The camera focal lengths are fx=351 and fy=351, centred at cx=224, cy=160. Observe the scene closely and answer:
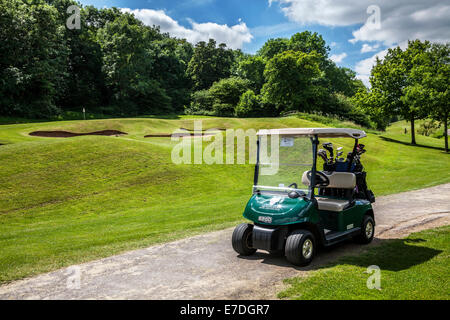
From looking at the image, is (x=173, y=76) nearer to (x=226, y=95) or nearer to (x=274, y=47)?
(x=226, y=95)

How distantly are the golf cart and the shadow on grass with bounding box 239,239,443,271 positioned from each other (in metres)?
0.23

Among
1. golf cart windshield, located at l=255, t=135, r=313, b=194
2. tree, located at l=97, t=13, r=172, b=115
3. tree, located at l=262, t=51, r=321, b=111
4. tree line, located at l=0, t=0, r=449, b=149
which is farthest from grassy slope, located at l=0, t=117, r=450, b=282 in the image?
tree, located at l=97, t=13, r=172, b=115

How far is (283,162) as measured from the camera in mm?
7691

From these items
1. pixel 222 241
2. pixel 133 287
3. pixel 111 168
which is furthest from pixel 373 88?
pixel 133 287

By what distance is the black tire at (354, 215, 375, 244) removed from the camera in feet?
27.5

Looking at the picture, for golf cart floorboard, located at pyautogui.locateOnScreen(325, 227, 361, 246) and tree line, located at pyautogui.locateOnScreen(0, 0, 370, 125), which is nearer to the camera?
golf cart floorboard, located at pyautogui.locateOnScreen(325, 227, 361, 246)

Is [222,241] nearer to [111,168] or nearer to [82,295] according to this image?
[82,295]

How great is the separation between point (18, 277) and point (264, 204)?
5.02 meters

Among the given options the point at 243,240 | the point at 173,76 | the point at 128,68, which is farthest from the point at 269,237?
the point at 173,76

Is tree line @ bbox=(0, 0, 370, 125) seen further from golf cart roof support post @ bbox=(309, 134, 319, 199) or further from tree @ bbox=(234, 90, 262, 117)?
golf cart roof support post @ bbox=(309, 134, 319, 199)

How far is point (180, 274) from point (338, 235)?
3.51 metres

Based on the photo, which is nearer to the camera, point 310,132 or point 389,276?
point 389,276

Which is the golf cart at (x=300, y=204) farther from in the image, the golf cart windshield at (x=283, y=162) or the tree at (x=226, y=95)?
the tree at (x=226, y=95)

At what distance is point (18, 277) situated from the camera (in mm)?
6781
